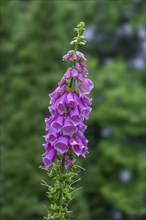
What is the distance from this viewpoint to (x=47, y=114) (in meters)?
12.5

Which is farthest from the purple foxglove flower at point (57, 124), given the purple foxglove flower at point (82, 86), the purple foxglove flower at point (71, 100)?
the purple foxglove flower at point (82, 86)

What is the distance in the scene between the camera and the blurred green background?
11.3 meters

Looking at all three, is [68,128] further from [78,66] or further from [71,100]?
[78,66]

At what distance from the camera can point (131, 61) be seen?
58.7ft

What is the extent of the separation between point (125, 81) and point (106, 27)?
2.74 meters

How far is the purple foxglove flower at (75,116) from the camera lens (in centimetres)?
353

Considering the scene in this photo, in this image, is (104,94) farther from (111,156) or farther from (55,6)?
(55,6)

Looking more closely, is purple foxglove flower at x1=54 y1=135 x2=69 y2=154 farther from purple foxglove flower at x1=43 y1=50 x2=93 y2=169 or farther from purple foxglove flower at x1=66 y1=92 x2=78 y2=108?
purple foxglove flower at x1=66 y1=92 x2=78 y2=108

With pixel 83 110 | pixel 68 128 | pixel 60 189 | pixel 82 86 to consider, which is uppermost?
pixel 82 86

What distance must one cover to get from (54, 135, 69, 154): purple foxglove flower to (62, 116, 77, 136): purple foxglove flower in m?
0.04

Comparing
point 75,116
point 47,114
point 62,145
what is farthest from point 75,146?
point 47,114

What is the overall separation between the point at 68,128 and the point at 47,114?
899 centimetres

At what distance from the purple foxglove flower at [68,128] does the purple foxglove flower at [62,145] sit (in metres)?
0.04

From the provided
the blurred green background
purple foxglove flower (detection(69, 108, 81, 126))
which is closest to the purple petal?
purple foxglove flower (detection(69, 108, 81, 126))
